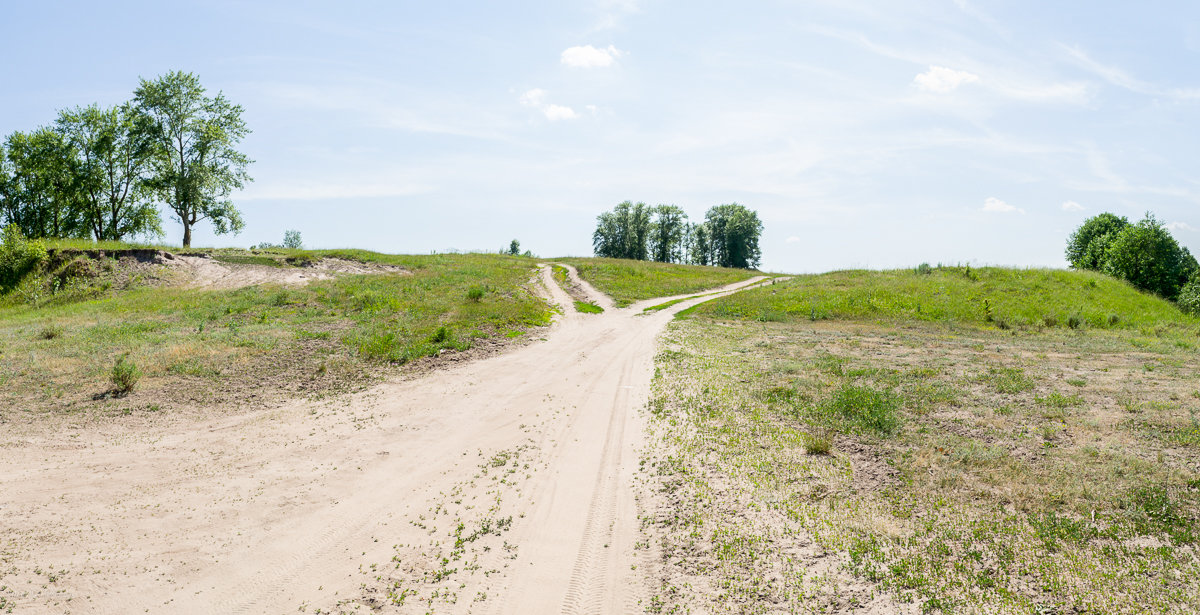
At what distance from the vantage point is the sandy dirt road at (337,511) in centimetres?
699

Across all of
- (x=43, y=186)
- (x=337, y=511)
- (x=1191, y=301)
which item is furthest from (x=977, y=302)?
(x=43, y=186)

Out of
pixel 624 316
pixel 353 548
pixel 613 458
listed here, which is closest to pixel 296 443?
pixel 353 548

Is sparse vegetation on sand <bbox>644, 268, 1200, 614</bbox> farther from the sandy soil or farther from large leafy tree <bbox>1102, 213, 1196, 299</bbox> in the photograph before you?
large leafy tree <bbox>1102, 213, 1196, 299</bbox>

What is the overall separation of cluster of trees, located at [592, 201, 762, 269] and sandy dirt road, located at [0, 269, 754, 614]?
98.4 metres

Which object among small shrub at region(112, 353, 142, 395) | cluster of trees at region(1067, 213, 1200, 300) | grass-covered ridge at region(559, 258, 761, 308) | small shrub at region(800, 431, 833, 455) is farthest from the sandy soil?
cluster of trees at region(1067, 213, 1200, 300)

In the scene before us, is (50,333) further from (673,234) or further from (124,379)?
(673,234)

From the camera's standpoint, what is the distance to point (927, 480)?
9648mm

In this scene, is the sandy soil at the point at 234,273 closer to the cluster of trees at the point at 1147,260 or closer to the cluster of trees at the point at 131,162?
the cluster of trees at the point at 131,162

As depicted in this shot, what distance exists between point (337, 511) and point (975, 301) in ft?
130

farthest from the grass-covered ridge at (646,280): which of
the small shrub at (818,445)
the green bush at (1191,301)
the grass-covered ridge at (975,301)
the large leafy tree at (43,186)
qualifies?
the large leafy tree at (43,186)

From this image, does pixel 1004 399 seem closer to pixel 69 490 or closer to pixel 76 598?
pixel 76 598

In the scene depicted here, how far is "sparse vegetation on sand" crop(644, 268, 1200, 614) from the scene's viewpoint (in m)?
6.80

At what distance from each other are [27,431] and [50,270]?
3601 centimetres

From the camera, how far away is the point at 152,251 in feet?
131
